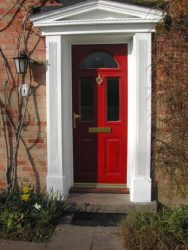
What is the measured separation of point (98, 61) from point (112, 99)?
63 cm

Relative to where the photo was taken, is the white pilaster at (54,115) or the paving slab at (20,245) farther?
the white pilaster at (54,115)

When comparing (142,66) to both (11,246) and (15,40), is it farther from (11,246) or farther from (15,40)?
(11,246)

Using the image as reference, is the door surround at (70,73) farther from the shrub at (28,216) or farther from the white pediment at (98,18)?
the shrub at (28,216)

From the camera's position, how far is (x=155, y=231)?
4574 mm

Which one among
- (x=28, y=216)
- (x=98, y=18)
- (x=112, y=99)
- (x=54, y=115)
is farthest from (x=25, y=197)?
(x=98, y=18)

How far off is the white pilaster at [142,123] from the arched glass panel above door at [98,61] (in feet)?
1.76

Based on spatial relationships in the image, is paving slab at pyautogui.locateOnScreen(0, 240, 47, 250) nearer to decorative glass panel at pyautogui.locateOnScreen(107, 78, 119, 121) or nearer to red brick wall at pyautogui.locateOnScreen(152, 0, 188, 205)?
red brick wall at pyautogui.locateOnScreen(152, 0, 188, 205)

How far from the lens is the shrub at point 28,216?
16.3ft

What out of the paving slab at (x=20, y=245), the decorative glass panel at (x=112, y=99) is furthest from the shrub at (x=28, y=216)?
the decorative glass panel at (x=112, y=99)

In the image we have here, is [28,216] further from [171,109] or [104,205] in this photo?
[171,109]

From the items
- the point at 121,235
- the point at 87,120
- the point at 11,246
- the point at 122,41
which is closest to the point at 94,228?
the point at 121,235

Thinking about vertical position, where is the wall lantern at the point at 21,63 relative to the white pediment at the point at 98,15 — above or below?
below

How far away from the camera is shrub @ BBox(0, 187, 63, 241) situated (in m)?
4.96

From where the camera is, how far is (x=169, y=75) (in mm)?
5590
